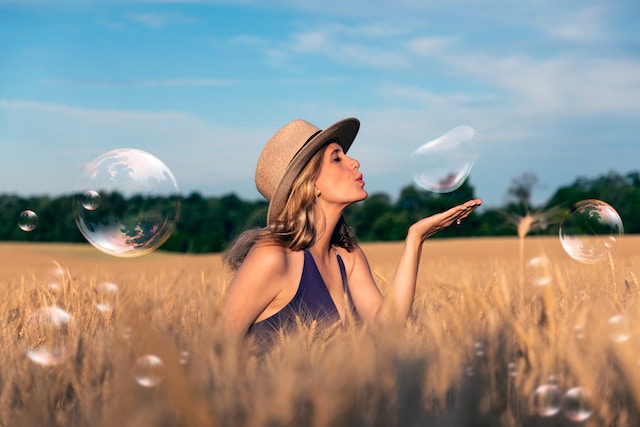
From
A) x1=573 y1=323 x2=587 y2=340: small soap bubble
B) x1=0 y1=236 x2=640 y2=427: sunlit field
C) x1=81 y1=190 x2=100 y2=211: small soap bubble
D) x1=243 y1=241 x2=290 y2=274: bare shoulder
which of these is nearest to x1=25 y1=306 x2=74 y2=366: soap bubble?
x1=0 y1=236 x2=640 y2=427: sunlit field

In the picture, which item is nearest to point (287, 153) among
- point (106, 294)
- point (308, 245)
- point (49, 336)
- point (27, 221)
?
point (308, 245)

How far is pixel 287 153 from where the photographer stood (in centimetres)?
401

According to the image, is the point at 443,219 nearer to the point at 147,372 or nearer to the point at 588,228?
the point at 147,372

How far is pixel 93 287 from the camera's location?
14.4 ft

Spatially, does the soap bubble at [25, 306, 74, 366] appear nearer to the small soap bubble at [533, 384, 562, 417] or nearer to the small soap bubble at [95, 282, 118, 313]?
the small soap bubble at [95, 282, 118, 313]

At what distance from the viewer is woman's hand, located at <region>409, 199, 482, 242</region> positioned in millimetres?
3375

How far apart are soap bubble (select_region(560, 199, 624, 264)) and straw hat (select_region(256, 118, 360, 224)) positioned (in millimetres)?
2748

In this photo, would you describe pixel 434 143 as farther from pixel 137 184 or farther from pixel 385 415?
pixel 385 415

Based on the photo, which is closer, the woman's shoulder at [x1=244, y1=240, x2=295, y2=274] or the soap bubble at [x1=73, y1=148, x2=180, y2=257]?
the woman's shoulder at [x1=244, y1=240, x2=295, y2=274]

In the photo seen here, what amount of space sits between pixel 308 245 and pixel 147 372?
2.22 meters

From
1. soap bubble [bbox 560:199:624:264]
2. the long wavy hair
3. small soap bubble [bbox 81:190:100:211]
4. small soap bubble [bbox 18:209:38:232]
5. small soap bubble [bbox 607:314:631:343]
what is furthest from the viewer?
small soap bubble [bbox 18:209:38:232]

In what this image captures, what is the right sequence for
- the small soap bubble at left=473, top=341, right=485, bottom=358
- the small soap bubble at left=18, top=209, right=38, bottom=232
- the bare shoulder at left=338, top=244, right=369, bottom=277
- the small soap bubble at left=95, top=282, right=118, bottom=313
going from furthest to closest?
1. the small soap bubble at left=18, top=209, right=38, bottom=232
2. the bare shoulder at left=338, top=244, right=369, bottom=277
3. the small soap bubble at left=95, top=282, right=118, bottom=313
4. the small soap bubble at left=473, top=341, right=485, bottom=358

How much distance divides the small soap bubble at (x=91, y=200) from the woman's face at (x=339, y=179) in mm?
2605

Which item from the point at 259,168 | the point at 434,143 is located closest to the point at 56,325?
the point at 259,168
